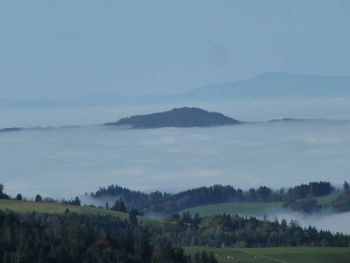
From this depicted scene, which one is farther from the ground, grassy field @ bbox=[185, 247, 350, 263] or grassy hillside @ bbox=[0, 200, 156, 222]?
grassy hillside @ bbox=[0, 200, 156, 222]

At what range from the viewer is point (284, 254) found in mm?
117500

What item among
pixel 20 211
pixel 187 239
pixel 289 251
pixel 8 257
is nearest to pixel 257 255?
pixel 289 251

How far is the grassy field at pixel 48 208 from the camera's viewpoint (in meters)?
136

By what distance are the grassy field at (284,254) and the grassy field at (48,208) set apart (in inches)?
779

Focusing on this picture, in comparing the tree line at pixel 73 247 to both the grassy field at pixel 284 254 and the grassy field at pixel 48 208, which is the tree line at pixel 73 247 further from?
the grassy field at pixel 48 208

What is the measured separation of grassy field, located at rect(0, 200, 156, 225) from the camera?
13650 cm

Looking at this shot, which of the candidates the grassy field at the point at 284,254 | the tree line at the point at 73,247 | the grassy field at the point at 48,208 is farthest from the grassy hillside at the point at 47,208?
the tree line at the point at 73,247

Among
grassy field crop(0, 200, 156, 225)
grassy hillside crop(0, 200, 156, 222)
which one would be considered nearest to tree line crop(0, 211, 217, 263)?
grassy field crop(0, 200, 156, 225)

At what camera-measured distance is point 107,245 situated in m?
96.1

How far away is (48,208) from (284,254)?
34.7m

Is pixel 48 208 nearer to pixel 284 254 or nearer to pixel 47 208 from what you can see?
pixel 47 208

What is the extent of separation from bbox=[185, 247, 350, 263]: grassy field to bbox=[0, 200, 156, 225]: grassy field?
64.9 feet

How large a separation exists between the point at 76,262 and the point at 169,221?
61593 millimetres

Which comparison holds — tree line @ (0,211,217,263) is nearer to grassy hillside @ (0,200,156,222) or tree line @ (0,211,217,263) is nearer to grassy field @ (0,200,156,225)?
grassy field @ (0,200,156,225)
